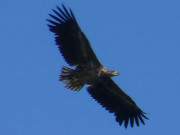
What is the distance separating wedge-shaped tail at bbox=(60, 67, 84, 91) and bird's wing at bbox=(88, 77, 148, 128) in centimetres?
117

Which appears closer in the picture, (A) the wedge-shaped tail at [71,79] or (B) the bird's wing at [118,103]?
(A) the wedge-shaped tail at [71,79]

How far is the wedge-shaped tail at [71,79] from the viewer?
32.0 meters

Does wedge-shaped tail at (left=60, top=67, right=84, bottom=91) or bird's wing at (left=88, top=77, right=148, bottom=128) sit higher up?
bird's wing at (left=88, top=77, right=148, bottom=128)

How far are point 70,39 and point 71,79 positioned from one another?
1.29m

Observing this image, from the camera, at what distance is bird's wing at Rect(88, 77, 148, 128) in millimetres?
33344

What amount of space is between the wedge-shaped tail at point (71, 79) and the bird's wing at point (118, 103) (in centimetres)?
117

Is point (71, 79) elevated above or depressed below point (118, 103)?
below

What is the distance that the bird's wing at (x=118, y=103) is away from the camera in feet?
109

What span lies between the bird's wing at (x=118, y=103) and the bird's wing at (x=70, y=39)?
3.84ft

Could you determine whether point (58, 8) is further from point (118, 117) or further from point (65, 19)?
point (118, 117)

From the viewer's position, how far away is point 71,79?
105 feet

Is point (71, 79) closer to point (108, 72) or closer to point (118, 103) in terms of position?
point (108, 72)

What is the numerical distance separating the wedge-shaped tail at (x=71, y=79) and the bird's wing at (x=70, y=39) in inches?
17.4

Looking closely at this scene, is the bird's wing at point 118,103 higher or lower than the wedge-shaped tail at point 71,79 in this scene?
higher
